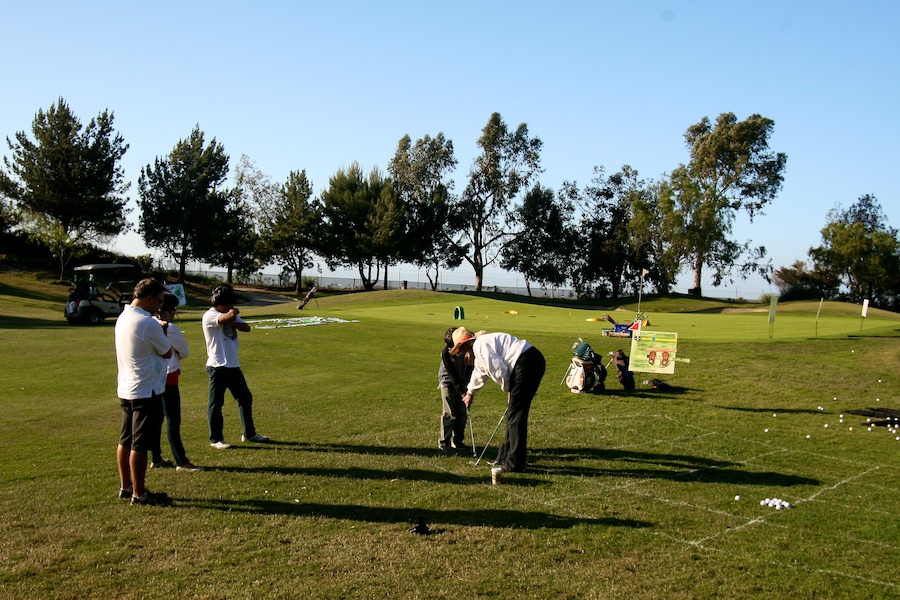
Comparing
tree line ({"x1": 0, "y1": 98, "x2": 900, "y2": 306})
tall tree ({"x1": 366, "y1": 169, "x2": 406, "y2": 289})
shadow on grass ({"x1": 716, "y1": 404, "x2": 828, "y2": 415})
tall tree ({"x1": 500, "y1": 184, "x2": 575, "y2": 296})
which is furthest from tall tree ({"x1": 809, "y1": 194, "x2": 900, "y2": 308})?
shadow on grass ({"x1": 716, "y1": 404, "x2": 828, "y2": 415})

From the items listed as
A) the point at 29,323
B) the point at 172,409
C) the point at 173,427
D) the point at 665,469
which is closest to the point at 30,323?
the point at 29,323

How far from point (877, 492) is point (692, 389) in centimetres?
673

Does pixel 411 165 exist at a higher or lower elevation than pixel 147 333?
higher

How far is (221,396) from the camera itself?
924cm

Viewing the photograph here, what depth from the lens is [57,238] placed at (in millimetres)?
49906

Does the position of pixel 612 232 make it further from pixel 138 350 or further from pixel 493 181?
pixel 138 350

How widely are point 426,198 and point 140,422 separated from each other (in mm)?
59692

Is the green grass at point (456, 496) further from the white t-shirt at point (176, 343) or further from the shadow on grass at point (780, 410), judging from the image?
the white t-shirt at point (176, 343)

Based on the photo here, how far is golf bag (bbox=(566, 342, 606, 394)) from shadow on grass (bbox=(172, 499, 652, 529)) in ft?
25.0

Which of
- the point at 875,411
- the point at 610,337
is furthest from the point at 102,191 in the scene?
the point at 875,411

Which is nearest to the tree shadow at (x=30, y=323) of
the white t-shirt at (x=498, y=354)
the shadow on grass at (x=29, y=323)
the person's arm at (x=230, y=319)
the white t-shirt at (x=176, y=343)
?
the shadow on grass at (x=29, y=323)

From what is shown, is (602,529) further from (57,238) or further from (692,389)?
(57,238)

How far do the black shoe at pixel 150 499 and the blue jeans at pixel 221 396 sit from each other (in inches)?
94.0

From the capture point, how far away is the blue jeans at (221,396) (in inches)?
363
